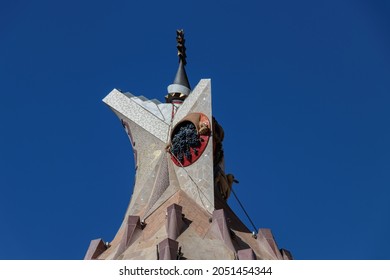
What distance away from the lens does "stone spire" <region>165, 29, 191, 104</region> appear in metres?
21.2

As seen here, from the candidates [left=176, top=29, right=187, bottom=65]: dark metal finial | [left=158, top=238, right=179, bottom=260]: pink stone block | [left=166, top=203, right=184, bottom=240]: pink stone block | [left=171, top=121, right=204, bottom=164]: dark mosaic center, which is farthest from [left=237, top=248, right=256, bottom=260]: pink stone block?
[left=176, top=29, right=187, bottom=65]: dark metal finial

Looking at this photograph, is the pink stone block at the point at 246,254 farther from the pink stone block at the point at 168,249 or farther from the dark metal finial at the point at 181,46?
the dark metal finial at the point at 181,46

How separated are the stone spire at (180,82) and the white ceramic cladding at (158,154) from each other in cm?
99

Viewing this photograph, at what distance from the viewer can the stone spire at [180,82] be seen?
21219mm

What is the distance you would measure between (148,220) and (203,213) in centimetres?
136

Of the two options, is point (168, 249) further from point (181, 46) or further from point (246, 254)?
point (181, 46)

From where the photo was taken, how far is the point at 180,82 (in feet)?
71.4

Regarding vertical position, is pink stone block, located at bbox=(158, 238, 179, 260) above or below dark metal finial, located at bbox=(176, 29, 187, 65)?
below

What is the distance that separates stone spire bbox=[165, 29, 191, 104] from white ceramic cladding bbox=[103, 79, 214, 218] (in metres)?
0.99

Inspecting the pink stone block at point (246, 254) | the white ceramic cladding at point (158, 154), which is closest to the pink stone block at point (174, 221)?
the white ceramic cladding at point (158, 154)

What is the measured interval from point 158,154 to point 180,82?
12.5 ft

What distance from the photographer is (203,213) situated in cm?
1659

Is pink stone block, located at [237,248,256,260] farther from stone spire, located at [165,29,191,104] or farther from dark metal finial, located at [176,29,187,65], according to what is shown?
dark metal finial, located at [176,29,187,65]
